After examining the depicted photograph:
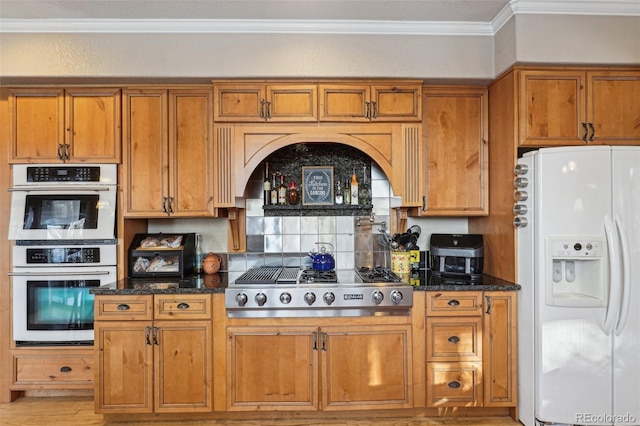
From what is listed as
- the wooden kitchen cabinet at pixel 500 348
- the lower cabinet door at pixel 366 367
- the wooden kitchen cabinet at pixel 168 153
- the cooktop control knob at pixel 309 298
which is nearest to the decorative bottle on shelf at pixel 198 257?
the wooden kitchen cabinet at pixel 168 153

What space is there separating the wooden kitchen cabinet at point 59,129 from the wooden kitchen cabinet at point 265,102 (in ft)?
2.67

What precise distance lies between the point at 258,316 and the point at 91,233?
54.9 inches

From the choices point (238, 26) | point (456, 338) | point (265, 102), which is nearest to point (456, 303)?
point (456, 338)

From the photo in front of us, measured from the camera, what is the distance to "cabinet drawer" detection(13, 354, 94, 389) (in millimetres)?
2799

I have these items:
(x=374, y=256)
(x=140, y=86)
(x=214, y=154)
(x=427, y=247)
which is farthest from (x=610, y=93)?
(x=140, y=86)

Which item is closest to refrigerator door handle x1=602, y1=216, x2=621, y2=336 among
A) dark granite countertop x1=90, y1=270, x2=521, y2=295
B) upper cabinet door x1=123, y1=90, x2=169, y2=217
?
dark granite countertop x1=90, y1=270, x2=521, y2=295

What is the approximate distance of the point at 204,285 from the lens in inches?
103

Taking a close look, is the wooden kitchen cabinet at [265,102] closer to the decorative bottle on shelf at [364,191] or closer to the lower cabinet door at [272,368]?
the decorative bottle on shelf at [364,191]

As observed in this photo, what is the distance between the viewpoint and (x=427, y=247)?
10.7 ft

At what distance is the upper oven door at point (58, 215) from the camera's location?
279 centimetres

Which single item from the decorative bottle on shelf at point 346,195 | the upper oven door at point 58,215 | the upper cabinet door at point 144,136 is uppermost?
the upper cabinet door at point 144,136

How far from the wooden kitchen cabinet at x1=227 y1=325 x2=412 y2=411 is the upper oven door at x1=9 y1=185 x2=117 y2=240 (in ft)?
4.22

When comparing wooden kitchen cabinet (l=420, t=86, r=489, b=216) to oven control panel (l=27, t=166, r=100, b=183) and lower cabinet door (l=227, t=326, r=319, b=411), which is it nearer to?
lower cabinet door (l=227, t=326, r=319, b=411)

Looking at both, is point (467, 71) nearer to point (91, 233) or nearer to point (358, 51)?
point (358, 51)
